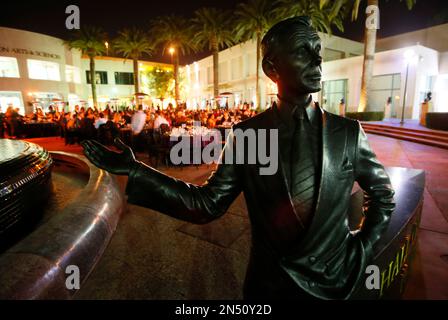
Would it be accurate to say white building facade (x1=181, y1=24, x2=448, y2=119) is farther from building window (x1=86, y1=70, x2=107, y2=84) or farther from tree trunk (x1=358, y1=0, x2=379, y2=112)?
building window (x1=86, y1=70, x2=107, y2=84)

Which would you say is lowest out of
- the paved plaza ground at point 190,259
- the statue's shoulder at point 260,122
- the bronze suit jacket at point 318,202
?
the paved plaza ground at point 190,259

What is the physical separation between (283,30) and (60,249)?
9.67ft

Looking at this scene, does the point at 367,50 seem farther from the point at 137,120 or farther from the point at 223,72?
the point at 223,72

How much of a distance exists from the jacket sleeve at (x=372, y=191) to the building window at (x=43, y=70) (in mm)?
40526

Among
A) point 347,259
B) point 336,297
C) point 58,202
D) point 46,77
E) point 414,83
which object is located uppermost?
point 46,77

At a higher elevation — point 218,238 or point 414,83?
point 414,83

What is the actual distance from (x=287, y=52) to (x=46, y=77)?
41813 mm

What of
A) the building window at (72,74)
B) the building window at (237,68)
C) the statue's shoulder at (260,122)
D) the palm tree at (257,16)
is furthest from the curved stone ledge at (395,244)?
the building window at (72,74)

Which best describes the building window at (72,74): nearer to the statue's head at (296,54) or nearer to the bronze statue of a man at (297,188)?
the bronze statue of a man at (297,188)

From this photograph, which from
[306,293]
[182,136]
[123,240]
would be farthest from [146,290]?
[182,136]

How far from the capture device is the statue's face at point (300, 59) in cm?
105

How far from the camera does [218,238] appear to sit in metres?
4.16

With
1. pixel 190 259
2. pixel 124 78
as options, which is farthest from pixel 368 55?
pixel 124 78
